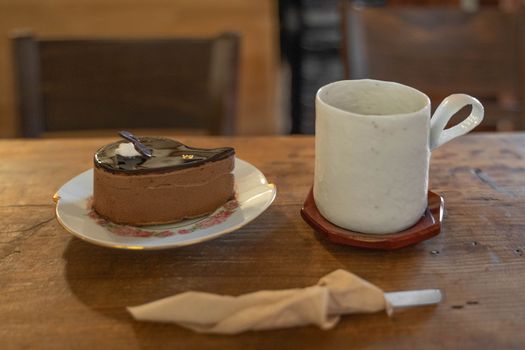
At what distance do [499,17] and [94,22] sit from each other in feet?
4.37

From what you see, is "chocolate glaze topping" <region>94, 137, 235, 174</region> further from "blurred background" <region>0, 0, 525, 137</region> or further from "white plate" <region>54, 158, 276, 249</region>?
"blurred background" <region>0, 0, 525, 137</region>

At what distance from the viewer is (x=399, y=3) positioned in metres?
2.44

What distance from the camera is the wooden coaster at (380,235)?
2.10 ft

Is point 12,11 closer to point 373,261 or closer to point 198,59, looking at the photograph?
point 198,59

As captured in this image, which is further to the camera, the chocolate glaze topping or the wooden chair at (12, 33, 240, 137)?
the wooden chair at (12, 33, 240, 137)

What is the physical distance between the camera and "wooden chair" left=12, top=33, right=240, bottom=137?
3.85 ft

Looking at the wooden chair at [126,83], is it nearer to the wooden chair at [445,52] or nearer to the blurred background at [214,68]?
the blurred background at [214,68]

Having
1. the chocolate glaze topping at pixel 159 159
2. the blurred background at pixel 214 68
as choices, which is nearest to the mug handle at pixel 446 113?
the chocolate glaze topping at pixel 159 159

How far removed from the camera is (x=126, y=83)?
4.05ft

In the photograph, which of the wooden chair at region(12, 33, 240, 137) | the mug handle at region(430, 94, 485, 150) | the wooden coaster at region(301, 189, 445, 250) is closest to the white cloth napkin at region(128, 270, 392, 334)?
the wooden coaster at region(301, 189, 445, 250)

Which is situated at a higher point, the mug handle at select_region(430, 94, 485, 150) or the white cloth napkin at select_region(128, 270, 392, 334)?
the mug handle at select_region(430, 94, 485, 150)

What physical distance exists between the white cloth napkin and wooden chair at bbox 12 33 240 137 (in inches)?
26.3

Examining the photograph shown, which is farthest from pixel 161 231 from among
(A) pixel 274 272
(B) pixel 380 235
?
(B) pixel 380 235

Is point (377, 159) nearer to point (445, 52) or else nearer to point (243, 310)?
point (243, 310)
